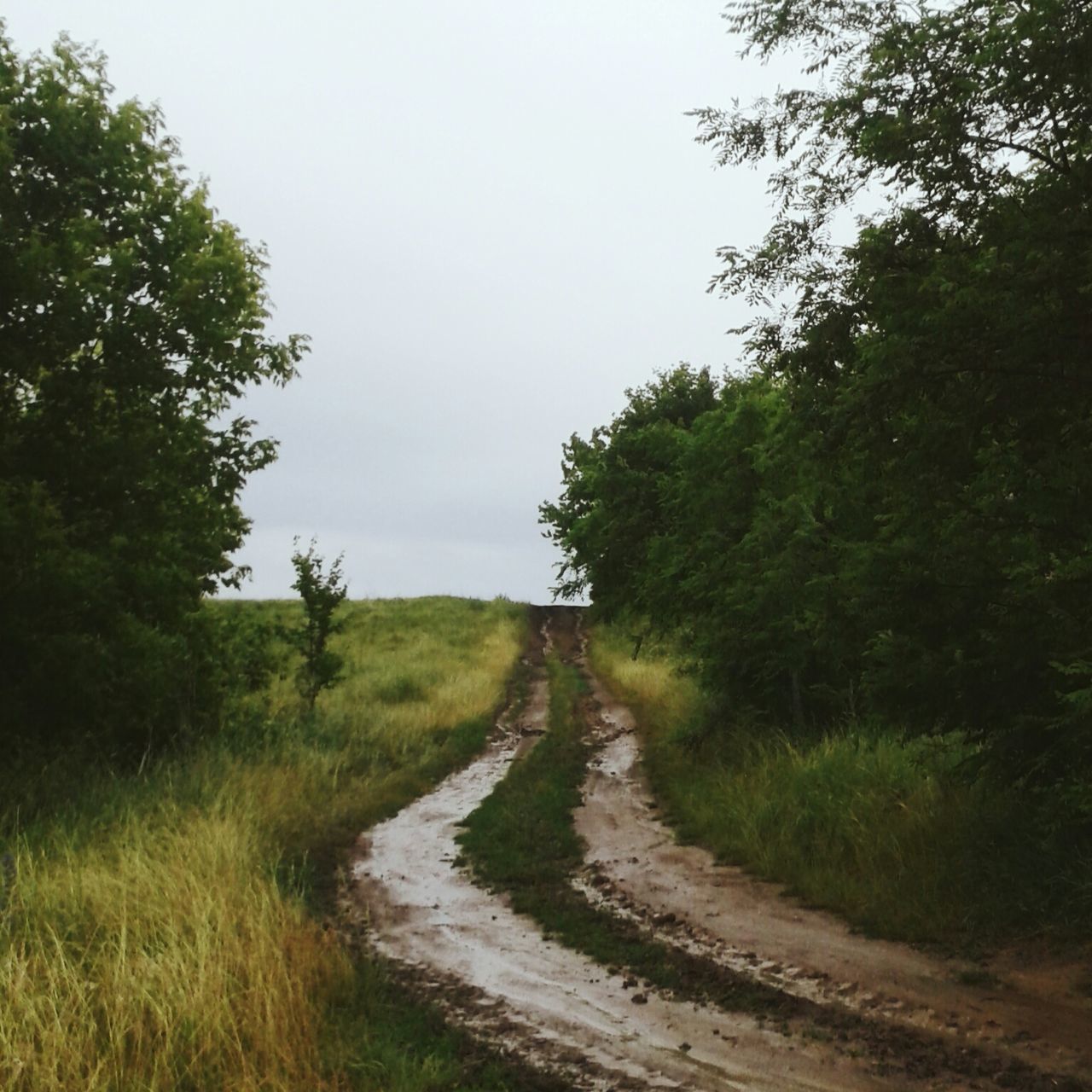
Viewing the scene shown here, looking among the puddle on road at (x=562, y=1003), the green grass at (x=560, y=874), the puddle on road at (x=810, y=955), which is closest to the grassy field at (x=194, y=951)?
the puddle on road at (x=562, y=1003)

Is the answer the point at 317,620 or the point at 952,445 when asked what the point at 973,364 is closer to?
the point at 952,445

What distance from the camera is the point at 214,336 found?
1568 cm

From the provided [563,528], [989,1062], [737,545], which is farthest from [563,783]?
[563,528]

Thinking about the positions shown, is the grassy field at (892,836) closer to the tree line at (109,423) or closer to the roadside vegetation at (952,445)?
the roadside vegetation at (952,445)

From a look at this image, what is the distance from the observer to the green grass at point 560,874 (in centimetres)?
679

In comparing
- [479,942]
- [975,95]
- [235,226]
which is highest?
[235,226]

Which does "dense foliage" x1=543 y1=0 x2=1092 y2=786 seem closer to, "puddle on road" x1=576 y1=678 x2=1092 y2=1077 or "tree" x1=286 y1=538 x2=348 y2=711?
"puddle on road" x1=576 y1=678 x2=1092 y2=1077

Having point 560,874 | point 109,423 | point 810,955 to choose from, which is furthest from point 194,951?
point 109,423

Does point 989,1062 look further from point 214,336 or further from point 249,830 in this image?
point 214,336

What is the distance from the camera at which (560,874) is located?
33.1 feet

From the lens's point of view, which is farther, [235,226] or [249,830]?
[235,226]

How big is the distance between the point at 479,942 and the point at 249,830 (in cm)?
338

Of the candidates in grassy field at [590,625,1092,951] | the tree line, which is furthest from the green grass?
the tree line

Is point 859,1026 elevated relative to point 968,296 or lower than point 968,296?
lower
